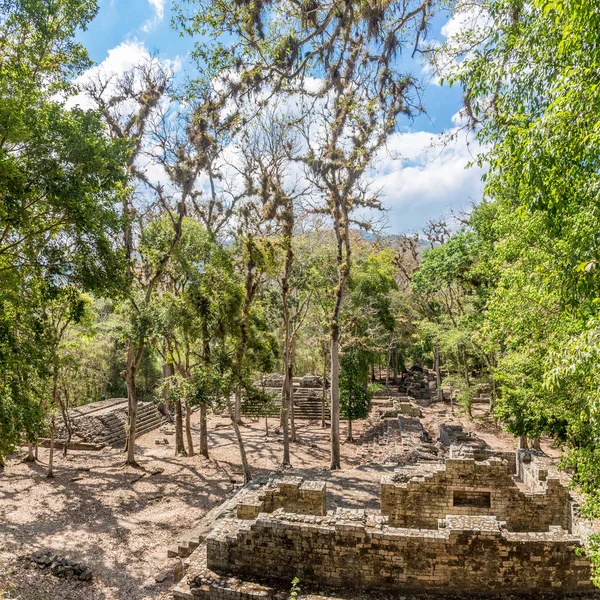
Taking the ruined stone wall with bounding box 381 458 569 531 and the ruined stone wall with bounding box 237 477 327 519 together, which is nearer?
the ruined stone wall with bounding box 237 477 327 519

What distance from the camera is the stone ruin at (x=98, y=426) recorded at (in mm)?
19547

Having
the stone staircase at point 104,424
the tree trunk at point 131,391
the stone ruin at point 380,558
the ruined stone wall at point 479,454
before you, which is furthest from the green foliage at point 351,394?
the stone ruin at point 380,558

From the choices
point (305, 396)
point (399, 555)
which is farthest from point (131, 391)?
point (305, 396)

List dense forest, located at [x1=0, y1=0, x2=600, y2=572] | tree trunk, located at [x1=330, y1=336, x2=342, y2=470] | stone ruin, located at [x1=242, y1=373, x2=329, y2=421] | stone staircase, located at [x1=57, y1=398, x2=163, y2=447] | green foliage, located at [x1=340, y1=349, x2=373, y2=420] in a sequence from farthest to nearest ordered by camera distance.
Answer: stone ruin, located at [x1=242, y1=373, x2=329, y2=421] < green foliage, located at [x1=340, y1=349, x2=373, y2=420] < stone staircase, located at [x1=57, y1=398, x2=163, y2=447] < tree trunk, located at [x1=330, y1=336, x2=342, y2=470] < dense forest, located at [x1=0, y1=0, x2=600, y2=572]

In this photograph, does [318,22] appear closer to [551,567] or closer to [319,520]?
[319,520]

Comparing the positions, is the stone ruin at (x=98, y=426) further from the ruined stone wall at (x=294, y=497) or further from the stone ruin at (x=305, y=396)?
the ruined stone wall at (x=294, y=497)

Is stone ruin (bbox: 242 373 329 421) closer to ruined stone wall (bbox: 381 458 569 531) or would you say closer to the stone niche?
ruined stone wall (bbox: 381 458 569 531)

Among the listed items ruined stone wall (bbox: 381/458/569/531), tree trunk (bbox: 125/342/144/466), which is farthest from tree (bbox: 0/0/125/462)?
ruined stone wall (bbox: 381/458/569/531)

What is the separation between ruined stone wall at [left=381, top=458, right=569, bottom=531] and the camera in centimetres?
926

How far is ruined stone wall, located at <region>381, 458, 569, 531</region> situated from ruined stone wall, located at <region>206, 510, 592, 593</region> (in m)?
2.57

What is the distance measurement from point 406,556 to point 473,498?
3965mm

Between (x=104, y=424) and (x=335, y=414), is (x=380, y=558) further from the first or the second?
(x=104, y=424)

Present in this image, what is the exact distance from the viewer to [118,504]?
1257cm

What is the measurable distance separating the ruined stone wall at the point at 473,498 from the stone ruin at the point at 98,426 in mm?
14487
